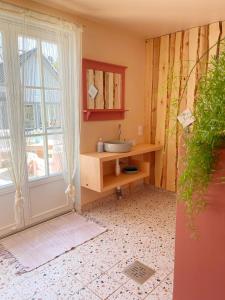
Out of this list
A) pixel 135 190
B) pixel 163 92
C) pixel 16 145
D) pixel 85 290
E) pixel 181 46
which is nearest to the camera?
pixel 85 290

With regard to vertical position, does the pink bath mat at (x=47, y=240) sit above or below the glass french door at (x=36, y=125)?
below

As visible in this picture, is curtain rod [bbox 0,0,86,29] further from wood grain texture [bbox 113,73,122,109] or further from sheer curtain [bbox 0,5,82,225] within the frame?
wood grain texture [bbox 113,73,122,109]

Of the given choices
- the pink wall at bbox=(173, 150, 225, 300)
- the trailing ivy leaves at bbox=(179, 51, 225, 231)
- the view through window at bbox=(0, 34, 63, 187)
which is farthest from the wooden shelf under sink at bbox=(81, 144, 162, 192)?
the trailing ivy leaves at bbox=(179, 51, 225, 231)

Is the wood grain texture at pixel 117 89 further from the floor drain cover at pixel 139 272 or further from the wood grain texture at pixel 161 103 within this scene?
the floor drain cover at pixel 139 272

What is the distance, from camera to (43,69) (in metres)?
2.37

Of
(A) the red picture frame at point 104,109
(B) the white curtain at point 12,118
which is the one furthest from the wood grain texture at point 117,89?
(B) the white curtain at point 12,118

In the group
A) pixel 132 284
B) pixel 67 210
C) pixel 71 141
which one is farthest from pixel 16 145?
pixel 132 284

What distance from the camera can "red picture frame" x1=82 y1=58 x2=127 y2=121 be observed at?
2667 millimetres

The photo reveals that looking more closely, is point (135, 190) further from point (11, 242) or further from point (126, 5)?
point (126, 5)

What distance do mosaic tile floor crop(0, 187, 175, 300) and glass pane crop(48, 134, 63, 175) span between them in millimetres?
737

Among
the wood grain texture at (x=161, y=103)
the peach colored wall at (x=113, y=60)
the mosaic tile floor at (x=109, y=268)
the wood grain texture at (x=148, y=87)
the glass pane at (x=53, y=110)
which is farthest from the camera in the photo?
the wood grain texture at (x=148, y=87)

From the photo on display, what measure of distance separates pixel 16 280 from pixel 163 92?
9.26 feet

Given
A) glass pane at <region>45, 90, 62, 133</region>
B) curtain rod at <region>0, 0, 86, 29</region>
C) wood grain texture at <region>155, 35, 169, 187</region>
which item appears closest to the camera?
curtain rod at <region>0, 0, 86, 29</region>

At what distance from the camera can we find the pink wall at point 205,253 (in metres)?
1.03
